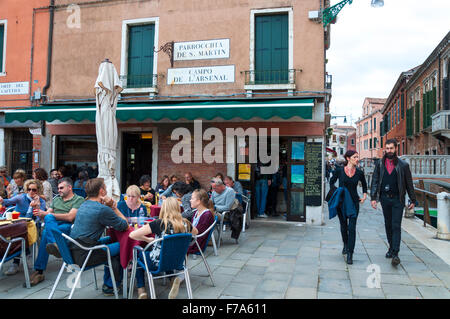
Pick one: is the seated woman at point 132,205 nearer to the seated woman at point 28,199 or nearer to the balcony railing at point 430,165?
the seated woman at point 28,199

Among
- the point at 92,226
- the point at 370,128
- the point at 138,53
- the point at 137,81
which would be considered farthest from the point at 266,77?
the point at 370,128

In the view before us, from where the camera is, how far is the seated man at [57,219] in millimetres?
4102

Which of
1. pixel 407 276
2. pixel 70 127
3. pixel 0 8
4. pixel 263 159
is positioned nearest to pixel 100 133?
pixel 70 127

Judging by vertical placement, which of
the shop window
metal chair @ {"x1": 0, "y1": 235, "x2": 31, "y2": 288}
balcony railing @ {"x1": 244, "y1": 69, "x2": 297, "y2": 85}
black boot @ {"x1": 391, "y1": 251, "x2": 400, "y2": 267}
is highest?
the shop window

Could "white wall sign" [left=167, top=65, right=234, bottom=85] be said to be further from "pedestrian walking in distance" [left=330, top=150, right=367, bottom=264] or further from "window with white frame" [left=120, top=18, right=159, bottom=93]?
"pedestrian walking in distance" [left=330, top=150, right=367, bottom=264]

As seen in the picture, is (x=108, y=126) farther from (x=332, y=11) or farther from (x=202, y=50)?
(x=332, y=11)

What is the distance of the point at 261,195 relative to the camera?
31.8 ft

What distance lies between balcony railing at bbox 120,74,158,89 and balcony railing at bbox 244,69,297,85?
2793 millimetres

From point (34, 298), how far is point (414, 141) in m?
25.9

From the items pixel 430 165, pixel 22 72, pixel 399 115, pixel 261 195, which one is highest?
pixel 399 115

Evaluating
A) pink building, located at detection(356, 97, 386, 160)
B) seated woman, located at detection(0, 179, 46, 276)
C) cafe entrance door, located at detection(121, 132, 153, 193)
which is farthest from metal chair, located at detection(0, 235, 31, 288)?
pink building, located at detection(356, 97, 386, 160)

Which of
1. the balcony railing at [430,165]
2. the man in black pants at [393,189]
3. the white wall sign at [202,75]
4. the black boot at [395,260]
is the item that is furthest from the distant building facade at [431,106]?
the black boot at [395,260]

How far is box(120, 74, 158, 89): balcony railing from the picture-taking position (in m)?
9.65

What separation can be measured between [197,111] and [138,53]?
3542 millimetres
